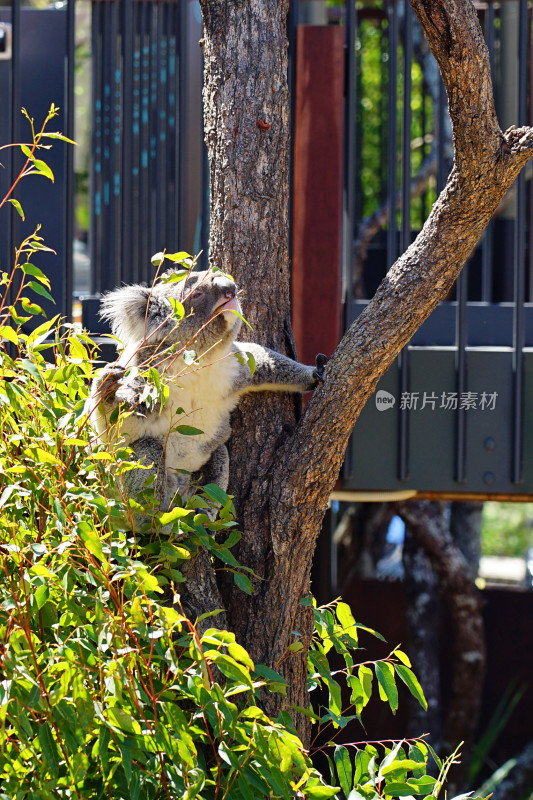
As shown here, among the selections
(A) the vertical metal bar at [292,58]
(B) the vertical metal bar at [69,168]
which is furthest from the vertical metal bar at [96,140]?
(A) the vertical metal bar at [292,58]

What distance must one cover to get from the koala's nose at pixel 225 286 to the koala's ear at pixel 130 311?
0.31 metres

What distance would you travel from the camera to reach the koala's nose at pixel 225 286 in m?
2.15

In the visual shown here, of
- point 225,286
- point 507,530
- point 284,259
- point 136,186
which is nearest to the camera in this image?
point 225,286

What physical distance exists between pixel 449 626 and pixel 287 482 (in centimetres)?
430

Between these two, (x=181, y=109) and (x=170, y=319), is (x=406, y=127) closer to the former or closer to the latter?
(x=181, y=109)

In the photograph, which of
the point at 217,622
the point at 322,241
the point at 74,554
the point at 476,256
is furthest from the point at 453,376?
the point at 476,256

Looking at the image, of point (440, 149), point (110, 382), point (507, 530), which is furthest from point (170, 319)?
point (507, 530)

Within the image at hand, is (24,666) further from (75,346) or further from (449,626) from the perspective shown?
(449,626)

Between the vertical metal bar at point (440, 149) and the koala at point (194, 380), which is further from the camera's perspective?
the vertical metal bar at point (440, 149)

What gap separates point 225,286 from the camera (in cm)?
217

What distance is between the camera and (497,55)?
6.08m

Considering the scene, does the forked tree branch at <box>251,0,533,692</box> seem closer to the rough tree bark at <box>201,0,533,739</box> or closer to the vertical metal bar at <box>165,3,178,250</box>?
the rough tree bark at <box>201,0,533,739</box>

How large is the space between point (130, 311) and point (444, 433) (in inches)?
57.3

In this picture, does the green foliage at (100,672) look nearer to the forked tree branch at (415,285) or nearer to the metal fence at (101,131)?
the forked tree branch at (415,285)
